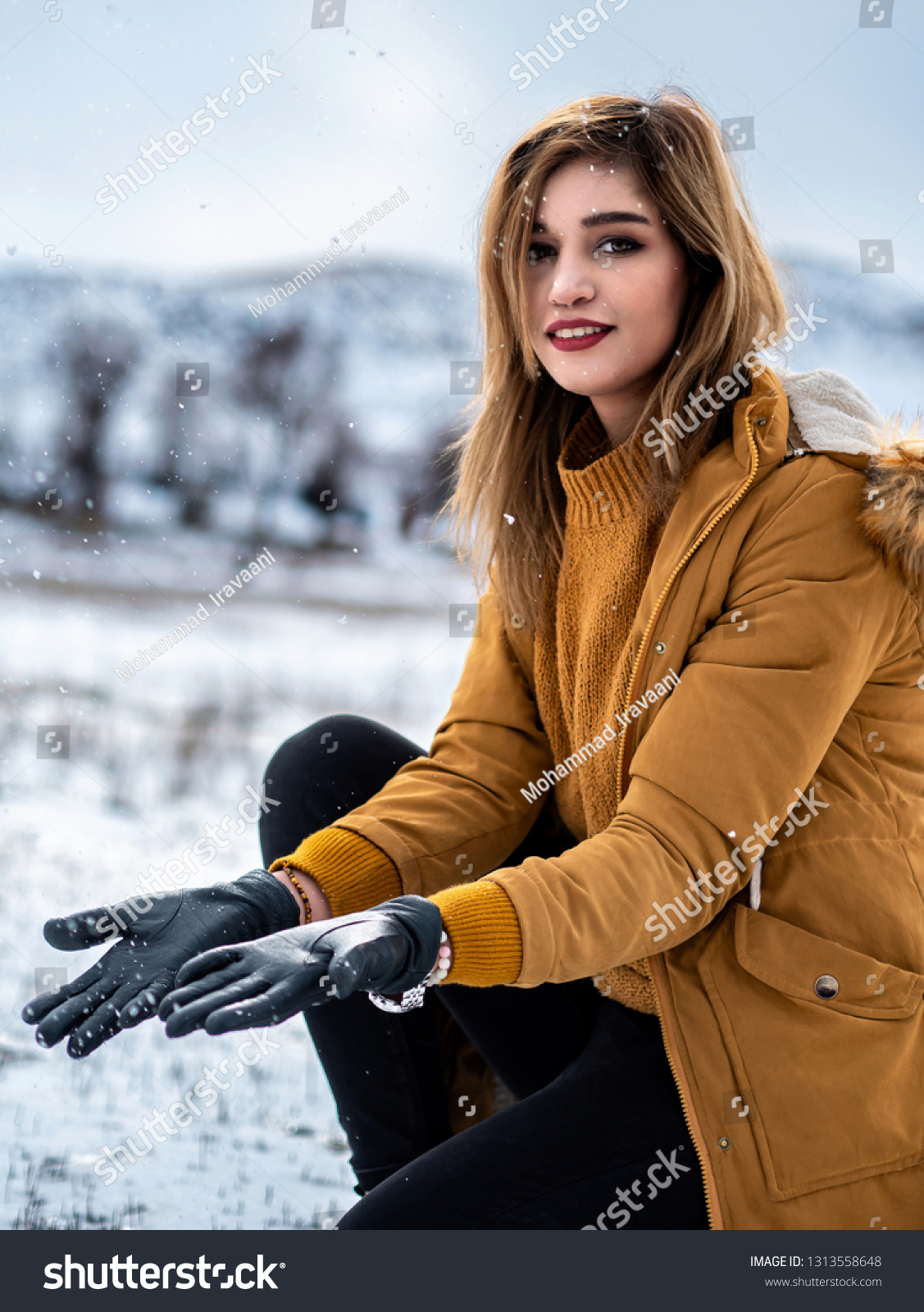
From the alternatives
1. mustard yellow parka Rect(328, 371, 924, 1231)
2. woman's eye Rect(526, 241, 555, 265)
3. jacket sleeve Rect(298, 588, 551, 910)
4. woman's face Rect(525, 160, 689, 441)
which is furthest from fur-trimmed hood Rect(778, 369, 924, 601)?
jacket sleeve Rect(298, 588, 551, 910)

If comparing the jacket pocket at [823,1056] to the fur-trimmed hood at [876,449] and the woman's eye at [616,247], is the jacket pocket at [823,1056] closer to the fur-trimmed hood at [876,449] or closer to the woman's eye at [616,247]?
the fur-trimmed hood at [876,449]

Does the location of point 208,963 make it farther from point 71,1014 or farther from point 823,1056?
point 823,1056

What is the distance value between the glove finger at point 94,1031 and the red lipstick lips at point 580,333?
2.71ft

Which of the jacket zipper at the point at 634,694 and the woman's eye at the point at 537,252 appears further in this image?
the woman's eye at the point at 537,252

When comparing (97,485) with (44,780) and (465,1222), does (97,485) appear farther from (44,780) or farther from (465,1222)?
(465,1222)

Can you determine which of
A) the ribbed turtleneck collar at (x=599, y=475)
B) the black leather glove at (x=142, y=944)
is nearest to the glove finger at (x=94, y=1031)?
the black leather glove at (x=142, y=944)

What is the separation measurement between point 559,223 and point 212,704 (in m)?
3.13

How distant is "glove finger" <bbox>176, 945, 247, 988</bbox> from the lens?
788 mm

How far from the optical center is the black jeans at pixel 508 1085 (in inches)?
36.3

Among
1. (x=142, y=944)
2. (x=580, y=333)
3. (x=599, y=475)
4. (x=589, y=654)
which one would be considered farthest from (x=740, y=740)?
(x=142, y=944)

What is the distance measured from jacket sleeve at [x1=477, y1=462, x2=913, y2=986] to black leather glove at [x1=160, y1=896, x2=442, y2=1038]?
0.33 feet

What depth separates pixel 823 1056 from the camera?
0.91m

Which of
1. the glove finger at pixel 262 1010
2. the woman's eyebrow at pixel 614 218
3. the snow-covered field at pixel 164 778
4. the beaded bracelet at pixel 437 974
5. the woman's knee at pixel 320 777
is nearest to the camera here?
the glove finger at pixel 262 1010

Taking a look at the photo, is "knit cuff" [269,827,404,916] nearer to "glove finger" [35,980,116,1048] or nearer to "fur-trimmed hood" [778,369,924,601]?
"glove finger" [35,980,116,1048]
